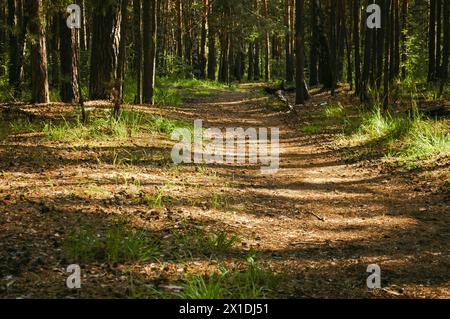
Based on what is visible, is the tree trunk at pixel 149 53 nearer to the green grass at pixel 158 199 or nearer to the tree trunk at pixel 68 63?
the tree trunk at pixel 68 63

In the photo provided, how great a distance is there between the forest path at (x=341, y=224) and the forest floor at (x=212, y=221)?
18 mm

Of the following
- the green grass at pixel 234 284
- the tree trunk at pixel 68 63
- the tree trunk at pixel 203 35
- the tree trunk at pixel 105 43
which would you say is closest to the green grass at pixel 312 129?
the tree trunk at pixel 105 43

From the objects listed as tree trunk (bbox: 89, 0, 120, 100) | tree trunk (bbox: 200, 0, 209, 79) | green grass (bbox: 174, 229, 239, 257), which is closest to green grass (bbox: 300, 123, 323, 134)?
tree trunk (bbox: 89, 0, 120, 100)

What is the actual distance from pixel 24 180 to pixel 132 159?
2.02m

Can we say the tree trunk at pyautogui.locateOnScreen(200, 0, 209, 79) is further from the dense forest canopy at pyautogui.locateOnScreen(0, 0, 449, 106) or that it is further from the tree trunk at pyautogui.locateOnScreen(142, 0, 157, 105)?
the tree trunk at pyautogui.locateOnScreen(142, 0, 157, 105)

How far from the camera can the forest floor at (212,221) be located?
3881mm

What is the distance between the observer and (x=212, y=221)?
5.52 meters

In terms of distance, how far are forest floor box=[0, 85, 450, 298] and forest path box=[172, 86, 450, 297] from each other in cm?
2

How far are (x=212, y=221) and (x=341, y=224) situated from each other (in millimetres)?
1611

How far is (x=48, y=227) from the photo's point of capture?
4.72m
